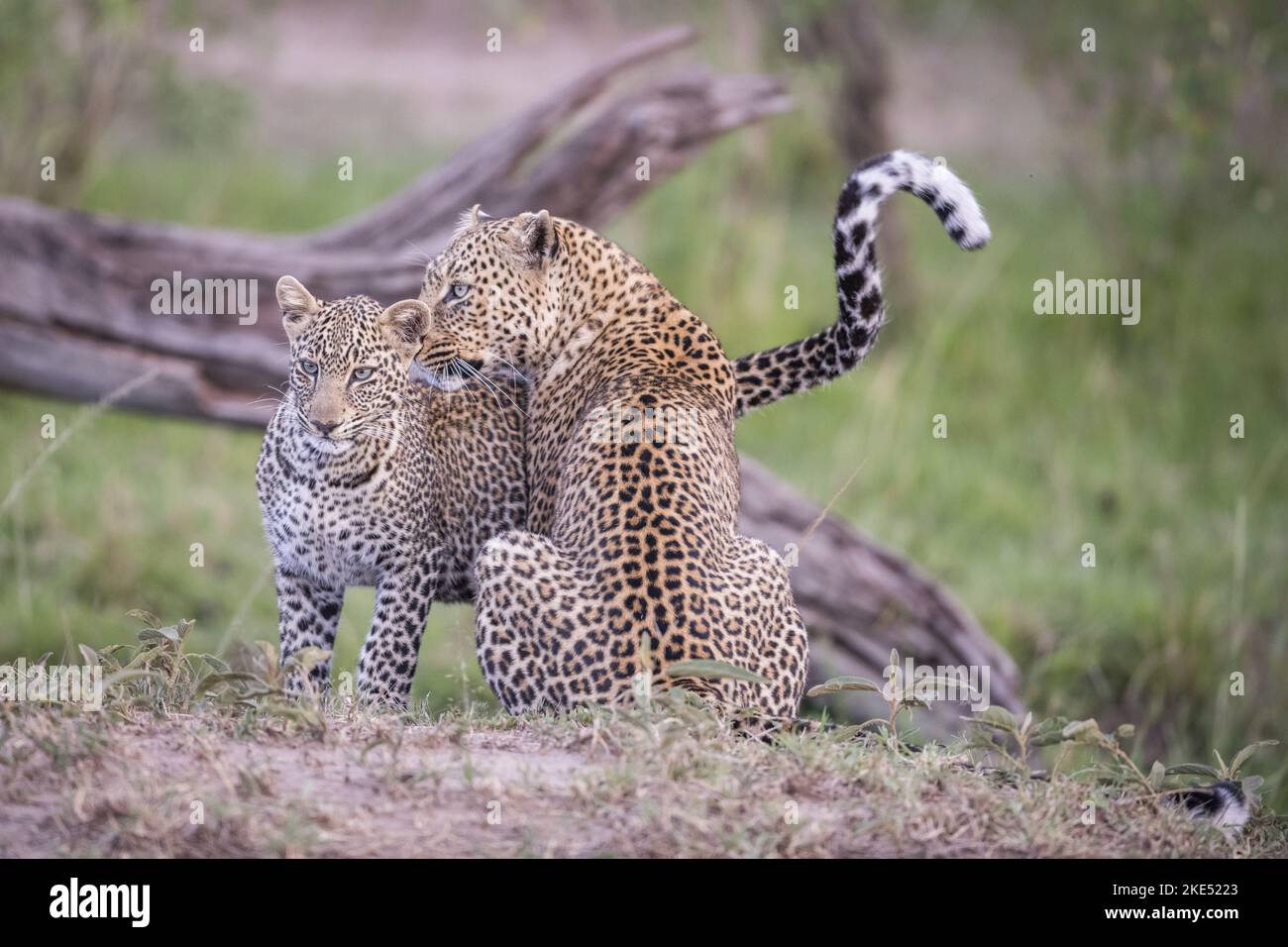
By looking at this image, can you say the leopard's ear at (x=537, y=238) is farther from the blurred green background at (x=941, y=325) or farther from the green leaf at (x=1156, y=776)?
the blurred green background at (x=941, y=325)

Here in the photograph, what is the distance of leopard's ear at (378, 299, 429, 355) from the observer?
22.6 ft

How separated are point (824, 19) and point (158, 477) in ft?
23.4

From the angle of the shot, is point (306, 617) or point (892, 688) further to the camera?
point (306, 617)

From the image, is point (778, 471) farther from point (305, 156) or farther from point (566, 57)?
point (566, 57)

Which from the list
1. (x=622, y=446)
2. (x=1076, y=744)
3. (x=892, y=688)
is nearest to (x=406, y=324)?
(x=622, y=446)

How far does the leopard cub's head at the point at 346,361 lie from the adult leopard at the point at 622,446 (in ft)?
0.73

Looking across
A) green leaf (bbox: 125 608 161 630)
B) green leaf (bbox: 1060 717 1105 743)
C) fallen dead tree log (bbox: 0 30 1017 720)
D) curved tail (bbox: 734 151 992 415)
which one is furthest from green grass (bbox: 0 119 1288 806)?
green leaf (bbox: 1060 717 1105 743)

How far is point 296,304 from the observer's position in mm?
6879

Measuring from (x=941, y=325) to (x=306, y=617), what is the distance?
8.64m

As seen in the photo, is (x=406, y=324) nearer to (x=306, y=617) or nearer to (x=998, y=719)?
(x=306, y=617)

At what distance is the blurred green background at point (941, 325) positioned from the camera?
1152 cm

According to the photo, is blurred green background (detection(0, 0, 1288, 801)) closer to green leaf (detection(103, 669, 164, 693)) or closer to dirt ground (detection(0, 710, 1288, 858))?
green leaf (detection(103, 669, 164, 693))

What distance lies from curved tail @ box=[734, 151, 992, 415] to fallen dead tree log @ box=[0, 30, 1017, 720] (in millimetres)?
2232

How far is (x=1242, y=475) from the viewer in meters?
14.1
